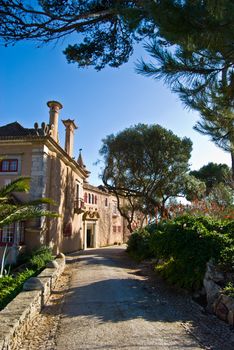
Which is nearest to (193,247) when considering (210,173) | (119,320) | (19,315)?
(119,320)

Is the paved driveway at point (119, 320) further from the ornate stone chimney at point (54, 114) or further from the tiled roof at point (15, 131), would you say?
the ornate stone chimney at point (54, 114)

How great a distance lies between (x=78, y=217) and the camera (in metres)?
24.9

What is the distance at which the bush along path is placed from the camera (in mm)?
6215

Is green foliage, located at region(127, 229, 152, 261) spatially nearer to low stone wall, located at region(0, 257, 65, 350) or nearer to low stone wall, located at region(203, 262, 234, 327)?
low stone wall, located at region(203, 262, 234, 327)

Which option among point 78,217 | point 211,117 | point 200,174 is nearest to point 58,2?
point 211,117

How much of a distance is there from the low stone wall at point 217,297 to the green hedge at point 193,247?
0.26m

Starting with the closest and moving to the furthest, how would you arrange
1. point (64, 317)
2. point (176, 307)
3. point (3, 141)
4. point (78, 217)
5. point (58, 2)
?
point (64, 317) → point (176, 307) → point (58, 2) → point (3, 141) → point (78, 217)

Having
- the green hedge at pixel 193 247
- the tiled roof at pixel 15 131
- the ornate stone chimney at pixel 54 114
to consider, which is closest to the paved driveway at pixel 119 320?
the green hedge at pixel 193 247

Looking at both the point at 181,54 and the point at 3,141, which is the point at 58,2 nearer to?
the point at 181,54

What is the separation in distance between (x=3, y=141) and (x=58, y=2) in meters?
10.9

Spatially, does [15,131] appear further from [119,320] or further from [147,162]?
[119,320]

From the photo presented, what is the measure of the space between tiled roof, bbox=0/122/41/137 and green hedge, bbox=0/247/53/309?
6447 millimetres

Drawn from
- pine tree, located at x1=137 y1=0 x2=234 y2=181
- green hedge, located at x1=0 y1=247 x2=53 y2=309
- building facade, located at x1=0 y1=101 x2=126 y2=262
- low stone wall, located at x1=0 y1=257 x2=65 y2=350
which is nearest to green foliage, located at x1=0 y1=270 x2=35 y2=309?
green hedge, located at x1=0 y1=247 x2=53 y2=309

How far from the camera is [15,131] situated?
694 inches
